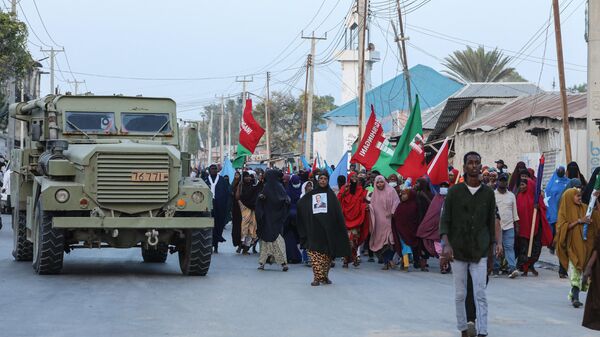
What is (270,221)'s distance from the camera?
17953 millimetres

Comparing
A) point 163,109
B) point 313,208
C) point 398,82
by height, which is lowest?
point 313,208

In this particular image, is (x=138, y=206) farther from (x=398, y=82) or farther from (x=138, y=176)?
(x=398, y=82)

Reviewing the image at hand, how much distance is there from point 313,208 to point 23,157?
197 inches

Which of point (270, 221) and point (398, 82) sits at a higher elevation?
point (398, 82)

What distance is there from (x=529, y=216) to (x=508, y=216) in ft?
2.57

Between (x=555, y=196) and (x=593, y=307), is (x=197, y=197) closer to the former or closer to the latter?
(x=555, y=196)

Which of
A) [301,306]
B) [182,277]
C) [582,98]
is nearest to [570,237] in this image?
[301,306]

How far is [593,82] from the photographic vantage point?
19781 mm

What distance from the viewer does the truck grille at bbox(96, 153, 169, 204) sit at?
15.2 meters

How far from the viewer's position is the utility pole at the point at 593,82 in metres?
19.8

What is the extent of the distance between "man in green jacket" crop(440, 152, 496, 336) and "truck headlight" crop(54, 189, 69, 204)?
22.2 feet

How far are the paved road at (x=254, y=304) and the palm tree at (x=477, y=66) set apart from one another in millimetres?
48442

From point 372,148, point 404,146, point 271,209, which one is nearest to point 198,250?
point 271,209

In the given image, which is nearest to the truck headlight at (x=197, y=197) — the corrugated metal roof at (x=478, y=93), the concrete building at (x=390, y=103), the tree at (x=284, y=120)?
the corrugated metal roof at (x=478, y=93)
